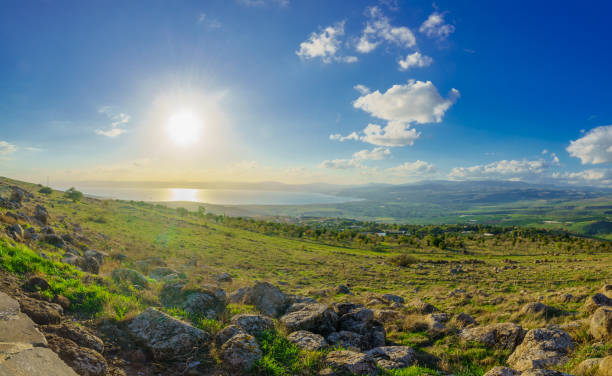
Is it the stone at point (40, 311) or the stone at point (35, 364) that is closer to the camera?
the stone at point (35, 364)

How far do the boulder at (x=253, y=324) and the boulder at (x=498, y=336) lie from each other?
23.6ft

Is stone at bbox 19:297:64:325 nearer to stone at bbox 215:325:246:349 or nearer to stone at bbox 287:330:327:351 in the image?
stone at bbox 215:325:246:349

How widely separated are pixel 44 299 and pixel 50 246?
31.3 feet

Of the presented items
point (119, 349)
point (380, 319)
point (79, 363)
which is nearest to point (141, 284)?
point (119, 349)

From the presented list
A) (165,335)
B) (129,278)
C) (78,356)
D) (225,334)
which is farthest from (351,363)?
(129,278)

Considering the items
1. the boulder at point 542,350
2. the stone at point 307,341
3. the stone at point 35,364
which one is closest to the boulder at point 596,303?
the boulder at point 542,350

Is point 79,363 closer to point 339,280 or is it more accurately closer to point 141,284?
point 141,284

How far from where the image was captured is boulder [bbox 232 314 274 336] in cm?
768

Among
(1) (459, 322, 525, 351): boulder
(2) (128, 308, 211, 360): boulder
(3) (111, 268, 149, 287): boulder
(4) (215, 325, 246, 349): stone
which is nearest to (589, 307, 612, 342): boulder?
(1) (459, 322, 525, 351): boulder

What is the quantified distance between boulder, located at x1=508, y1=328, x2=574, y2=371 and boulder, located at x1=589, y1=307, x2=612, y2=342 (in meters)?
0.69

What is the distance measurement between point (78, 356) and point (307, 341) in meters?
5.31

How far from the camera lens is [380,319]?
1207 centimetres

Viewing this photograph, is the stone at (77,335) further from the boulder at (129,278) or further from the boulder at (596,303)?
the boulder at (596,303)

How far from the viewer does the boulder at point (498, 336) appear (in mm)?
8531
